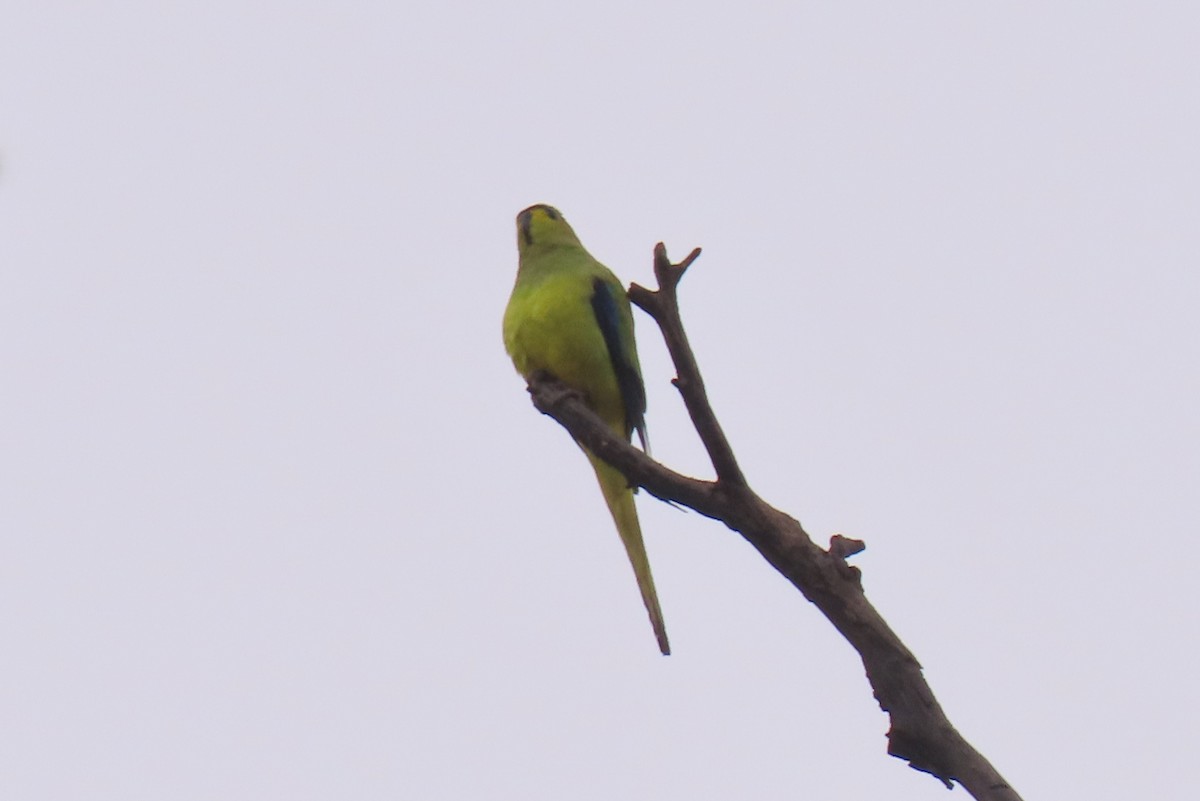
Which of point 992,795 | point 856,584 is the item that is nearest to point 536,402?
point 856,584

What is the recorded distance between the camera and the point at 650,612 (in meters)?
4.84

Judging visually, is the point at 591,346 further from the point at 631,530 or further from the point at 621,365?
the point at 631,530

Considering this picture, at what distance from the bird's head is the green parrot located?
1.91 ft

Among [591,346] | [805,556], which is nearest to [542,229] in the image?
[591,346]

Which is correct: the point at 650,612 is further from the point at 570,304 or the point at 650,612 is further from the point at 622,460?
the point at 570,304

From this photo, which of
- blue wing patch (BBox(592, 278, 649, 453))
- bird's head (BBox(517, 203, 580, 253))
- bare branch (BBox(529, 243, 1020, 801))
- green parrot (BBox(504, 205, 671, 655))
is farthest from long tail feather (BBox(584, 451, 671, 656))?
bird's head (BBox(517, 203, 580, 253))

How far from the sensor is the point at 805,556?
3605 millimetres

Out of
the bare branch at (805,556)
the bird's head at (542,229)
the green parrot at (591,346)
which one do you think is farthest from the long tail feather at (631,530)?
the bird's head at (542,229)

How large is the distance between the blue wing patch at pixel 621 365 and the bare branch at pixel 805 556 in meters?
1.67

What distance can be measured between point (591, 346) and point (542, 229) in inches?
48.3

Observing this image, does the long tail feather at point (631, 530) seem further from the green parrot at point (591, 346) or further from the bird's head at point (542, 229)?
the bird's head at point (542, 229)

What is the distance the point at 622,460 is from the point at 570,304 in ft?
5.99

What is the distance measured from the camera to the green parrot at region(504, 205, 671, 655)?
5.48 metres

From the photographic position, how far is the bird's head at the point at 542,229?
6.52 meters
